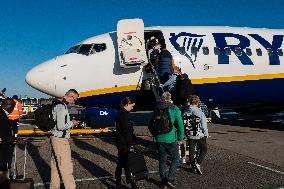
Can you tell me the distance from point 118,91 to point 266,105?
876 centimetres

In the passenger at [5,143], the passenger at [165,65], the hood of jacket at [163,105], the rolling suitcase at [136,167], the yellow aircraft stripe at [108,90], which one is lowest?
the rolling suitcase at [136,167]

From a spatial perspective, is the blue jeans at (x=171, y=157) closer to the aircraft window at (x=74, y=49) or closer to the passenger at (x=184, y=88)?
the passenger at (x=184, y=88)

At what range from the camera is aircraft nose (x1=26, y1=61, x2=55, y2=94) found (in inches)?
536

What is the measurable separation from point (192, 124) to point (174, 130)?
4.59 ft

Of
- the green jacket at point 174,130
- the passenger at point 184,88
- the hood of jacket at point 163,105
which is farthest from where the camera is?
the passenger at point 184,88

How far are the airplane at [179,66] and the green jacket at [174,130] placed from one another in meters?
6.07

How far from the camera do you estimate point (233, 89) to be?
51.8ft

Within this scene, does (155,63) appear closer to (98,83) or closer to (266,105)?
(98,83)

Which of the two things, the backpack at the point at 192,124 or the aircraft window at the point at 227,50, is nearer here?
the backpack at the point at 192,124

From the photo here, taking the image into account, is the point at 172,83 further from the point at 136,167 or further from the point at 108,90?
the point at 136,167

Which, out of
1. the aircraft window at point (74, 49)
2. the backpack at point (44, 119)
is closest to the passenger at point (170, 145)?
the backpack at point (44, 119)

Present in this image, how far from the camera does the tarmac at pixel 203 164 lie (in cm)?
805

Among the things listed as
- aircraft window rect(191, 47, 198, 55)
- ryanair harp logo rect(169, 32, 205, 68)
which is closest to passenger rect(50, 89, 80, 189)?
ryanair harp logo rect(169, 32, 205, 68)

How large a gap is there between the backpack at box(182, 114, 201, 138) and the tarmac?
1103 mm
